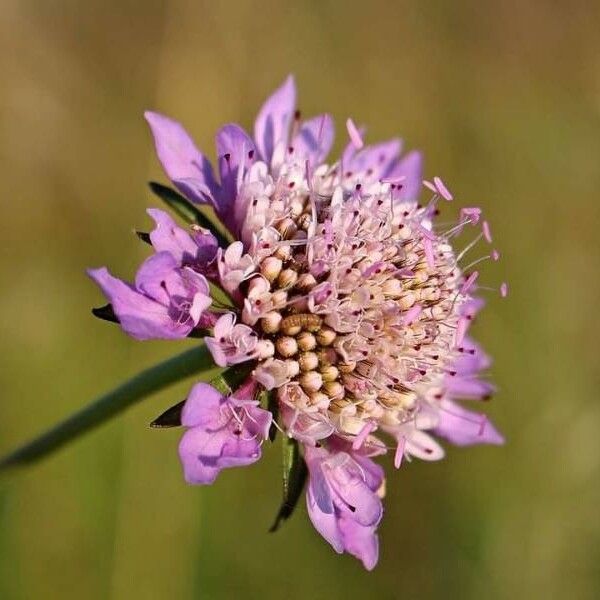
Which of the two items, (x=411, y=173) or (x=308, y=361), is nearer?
(x=308, y=361)

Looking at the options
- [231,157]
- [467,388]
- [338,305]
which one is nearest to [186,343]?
[467,388]

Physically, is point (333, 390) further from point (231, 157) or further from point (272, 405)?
point (231, 157)

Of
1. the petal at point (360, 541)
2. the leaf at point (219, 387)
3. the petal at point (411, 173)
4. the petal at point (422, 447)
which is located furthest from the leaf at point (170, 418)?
the petal at point (411, 173)

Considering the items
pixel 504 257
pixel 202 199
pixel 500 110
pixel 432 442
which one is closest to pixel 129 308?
pixel 202 199

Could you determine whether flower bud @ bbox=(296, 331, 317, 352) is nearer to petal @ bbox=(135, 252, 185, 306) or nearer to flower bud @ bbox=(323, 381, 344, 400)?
flower bud @ bbox=(323, 381, 344, 400)

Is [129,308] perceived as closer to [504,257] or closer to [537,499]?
[537,499]
